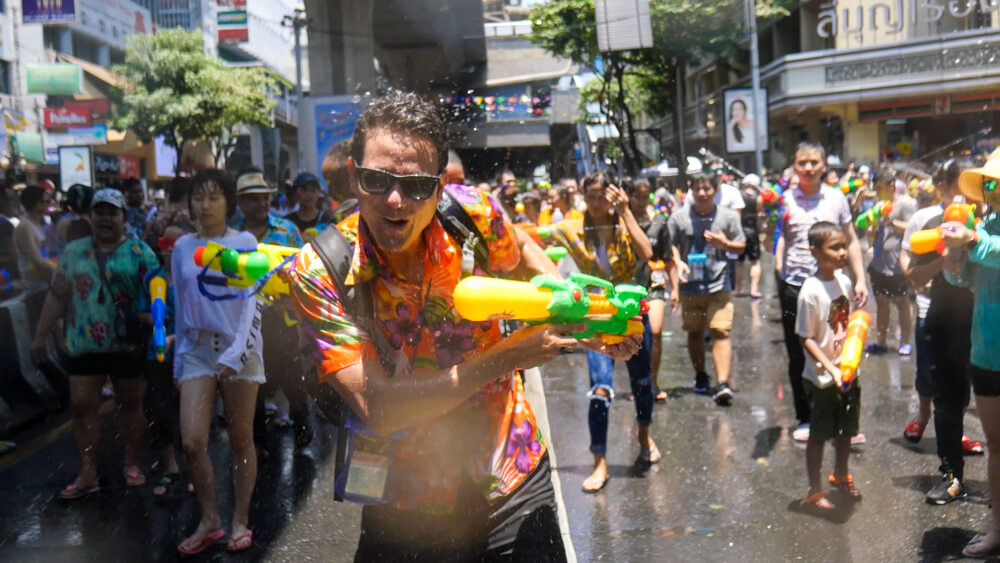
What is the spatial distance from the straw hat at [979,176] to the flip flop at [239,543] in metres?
3.70

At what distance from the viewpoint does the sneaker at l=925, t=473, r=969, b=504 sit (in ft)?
16.2

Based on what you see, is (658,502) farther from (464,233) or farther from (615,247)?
(464,233)

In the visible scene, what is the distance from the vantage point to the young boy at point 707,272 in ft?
25.3

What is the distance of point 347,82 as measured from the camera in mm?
13719

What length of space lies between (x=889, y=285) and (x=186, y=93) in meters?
7.35

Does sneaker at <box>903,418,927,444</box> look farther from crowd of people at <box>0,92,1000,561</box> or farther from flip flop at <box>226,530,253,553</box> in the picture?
flip flop at <box>226,530,253,553</box>

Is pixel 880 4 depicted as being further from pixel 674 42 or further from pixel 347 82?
pixel 347 82

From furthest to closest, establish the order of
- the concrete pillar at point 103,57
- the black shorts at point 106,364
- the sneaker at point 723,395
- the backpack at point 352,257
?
the concrete pillar at point 103,57
the sneaker at point 723,395
the black shorts at point 106,364
the backpack at point 352,257

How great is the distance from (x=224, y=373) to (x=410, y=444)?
248 centimetres

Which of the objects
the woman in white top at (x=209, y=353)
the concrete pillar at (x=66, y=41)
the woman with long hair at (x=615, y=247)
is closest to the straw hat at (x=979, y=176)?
the woman with long hair at (x=615, y=247)

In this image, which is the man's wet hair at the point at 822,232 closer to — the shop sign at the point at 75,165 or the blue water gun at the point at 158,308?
the blue water gun at the point at 158,308

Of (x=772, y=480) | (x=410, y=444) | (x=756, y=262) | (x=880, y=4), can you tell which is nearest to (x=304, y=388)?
(x=772, y=480)

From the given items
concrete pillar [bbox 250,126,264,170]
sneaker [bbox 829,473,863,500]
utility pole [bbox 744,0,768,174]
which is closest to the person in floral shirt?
sneaker [bbox 829,473,863,500]

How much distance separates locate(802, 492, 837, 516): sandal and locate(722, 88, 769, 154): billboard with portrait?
13059mm
